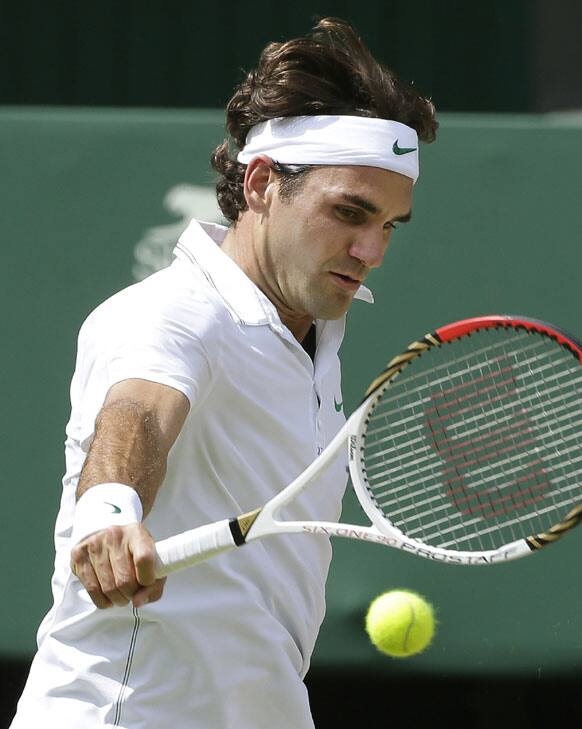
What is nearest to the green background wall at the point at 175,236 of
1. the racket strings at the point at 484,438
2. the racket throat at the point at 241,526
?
the racket strings at the point at 484,438

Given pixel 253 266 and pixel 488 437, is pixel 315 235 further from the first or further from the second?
pixel 488 437

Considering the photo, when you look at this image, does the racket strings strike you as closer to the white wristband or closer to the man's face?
the man's face

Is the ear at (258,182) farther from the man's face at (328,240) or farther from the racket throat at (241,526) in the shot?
the racket throat at (241,526)

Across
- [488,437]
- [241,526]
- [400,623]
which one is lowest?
[400,623]

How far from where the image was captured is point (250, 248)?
235 cm

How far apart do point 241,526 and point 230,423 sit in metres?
0.24

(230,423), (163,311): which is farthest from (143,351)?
(230,423)

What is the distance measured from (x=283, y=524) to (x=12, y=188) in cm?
210

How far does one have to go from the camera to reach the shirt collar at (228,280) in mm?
2191

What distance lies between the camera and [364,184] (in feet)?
7.56

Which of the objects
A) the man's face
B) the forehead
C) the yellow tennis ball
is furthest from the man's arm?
the yellow tennis ball

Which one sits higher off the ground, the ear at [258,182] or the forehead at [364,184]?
the forehead at [364,184]

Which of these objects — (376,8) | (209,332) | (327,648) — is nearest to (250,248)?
(209,332)

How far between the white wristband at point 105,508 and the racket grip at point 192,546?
79 mm
